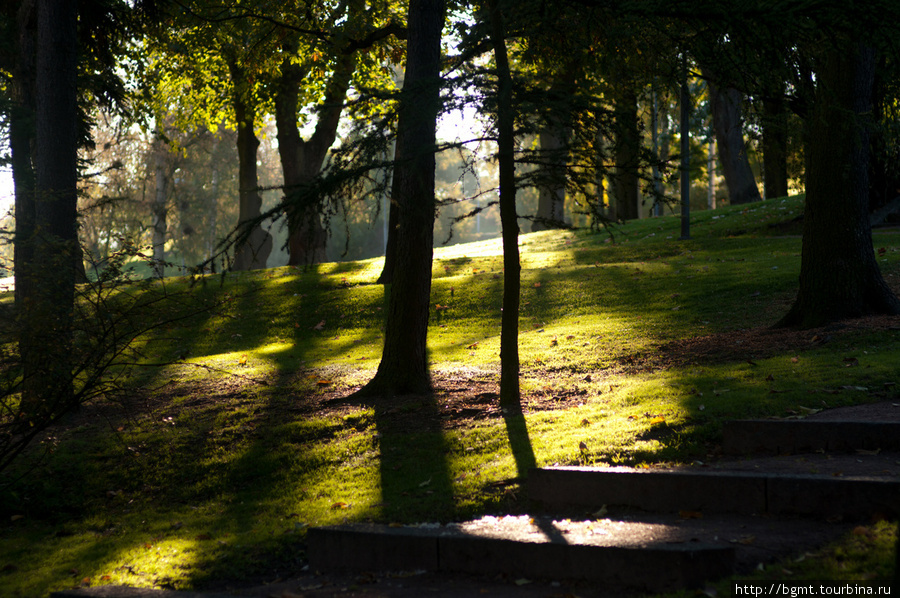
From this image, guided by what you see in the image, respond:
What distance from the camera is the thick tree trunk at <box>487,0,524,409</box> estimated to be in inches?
282

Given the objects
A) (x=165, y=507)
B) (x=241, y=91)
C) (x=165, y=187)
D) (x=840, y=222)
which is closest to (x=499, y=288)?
(x=840, y=222)

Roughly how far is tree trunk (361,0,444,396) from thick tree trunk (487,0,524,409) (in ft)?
3.26

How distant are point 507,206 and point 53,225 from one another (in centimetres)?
600

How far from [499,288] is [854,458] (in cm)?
1122

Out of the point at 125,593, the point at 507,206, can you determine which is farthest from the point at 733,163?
the point at 125,593

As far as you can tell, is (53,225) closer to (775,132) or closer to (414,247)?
(414,247)

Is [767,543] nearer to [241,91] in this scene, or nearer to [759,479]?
[759,479]

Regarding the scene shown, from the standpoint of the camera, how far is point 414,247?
8.81 m

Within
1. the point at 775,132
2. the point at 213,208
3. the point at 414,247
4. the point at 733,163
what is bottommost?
the point at 414,247

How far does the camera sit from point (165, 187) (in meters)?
35.9

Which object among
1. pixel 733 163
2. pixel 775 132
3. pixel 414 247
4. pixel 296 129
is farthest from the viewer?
pixel 733 163

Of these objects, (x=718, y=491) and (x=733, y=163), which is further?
(x=733, y=163)

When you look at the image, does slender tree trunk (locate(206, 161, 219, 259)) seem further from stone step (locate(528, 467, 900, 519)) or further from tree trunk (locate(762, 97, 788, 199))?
stone step (locate(528, 467, 900, 519))

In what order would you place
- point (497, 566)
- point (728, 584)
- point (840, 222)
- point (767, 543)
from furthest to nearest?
point (840, 222) < point (497, 566) < point (767, 543) < point (728, 584)
